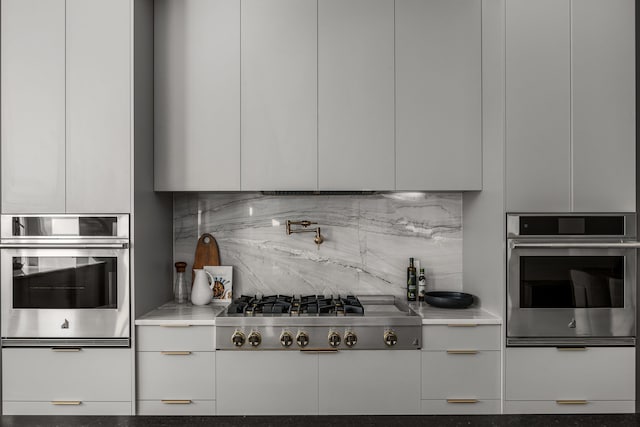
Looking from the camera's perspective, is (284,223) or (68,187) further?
(284,223)

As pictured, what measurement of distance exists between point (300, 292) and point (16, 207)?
5.41 feet

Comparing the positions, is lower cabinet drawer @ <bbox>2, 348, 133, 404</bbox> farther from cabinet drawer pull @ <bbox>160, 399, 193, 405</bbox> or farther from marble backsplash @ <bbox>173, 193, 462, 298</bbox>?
marble backsplash @ <bbox>173, 193, 462, 298</bbox>

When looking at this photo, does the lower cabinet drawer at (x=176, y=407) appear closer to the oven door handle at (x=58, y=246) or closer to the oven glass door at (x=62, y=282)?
the oven glass door at (x=62, y=282)

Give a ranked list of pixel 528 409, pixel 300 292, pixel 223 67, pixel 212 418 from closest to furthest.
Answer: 1. pixel 212 418
2. pixel 528 409
3. pixel 223 67
4. pixel 300 292

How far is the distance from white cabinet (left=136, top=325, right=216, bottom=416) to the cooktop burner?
275 millimetres

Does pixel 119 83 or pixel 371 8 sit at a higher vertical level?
pixel 371 8

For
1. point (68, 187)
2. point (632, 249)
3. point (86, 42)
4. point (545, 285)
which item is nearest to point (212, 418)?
point (68, 187)

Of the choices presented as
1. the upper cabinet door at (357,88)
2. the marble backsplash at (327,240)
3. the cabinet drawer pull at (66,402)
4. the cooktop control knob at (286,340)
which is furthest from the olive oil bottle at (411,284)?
the cabinet drawer pull at (66,402)

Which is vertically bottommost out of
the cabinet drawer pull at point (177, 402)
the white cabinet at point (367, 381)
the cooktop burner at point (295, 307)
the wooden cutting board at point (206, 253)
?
the cabinet drawer pull at point (177, 402)

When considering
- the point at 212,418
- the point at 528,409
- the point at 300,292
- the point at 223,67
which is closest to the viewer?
the point at 212,418

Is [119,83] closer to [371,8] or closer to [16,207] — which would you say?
[16,207]

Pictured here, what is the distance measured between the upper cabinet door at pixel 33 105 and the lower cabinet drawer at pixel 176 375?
3.03 ft

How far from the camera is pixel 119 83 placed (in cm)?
235

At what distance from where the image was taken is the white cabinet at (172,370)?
2338 millimetres
